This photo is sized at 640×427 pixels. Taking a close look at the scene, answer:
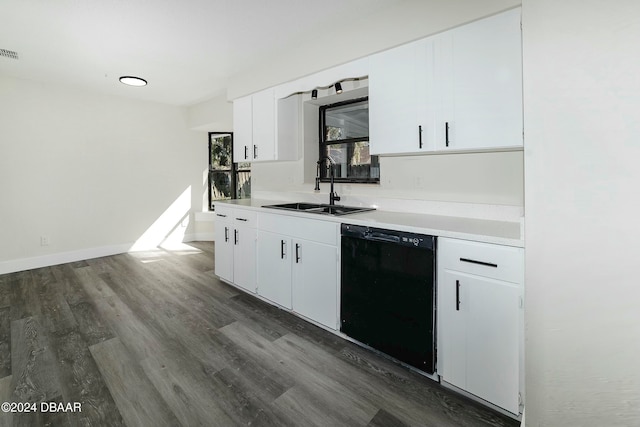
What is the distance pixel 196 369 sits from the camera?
2.04m

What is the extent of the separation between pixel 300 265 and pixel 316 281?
0.72 ft

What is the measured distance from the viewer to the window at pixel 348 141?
3.11m

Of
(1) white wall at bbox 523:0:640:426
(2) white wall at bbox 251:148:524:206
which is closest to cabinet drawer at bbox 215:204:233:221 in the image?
(2) white wall at bbox 251:148:524:206

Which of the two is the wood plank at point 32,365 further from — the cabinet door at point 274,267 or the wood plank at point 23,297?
the cabinet door at point 274,267

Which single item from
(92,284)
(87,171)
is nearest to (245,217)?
(92,284)

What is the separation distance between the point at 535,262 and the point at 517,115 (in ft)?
4.97

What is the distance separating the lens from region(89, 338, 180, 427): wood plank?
162 centimetres

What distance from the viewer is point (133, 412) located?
1.66 metres

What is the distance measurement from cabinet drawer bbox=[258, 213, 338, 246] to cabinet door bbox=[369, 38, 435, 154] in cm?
74

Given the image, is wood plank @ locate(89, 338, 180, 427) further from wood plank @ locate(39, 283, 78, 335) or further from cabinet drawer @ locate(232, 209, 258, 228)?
cabinet drawer @ locate(232, 209, 258, 228)

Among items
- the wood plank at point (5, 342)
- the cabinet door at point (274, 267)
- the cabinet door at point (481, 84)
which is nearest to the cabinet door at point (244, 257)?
the cabinet door at point (274, 267)

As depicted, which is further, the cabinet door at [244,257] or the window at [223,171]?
the window at [223,171]

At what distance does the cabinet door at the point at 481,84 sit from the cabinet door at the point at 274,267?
5.27 feet

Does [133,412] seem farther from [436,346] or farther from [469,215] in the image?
[469,215]
